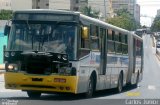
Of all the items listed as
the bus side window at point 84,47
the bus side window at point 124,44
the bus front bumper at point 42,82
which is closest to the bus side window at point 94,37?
the bus side window at point 84,47

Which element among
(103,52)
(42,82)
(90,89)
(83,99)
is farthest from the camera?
(103,52)

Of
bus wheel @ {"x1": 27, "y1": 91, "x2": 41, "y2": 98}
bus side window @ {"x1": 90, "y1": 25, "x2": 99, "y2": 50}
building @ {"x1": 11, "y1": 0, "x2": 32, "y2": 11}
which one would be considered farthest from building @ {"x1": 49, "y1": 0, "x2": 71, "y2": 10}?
bus wheel @ {"x1": 27, "y1": 91, "x2": 41, "y2": 98}

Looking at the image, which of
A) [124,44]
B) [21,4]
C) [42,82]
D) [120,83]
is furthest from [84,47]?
[21,4]

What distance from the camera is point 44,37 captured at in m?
18.5

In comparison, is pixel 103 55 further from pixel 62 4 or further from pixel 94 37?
pixel 62 4

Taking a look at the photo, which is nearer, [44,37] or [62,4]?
[44,37]

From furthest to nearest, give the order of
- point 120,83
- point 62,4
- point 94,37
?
1. point 62,4
2. point 120,83
3. point 94,37

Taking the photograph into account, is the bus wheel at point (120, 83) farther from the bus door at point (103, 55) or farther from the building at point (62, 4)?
the building at point (62, 4)

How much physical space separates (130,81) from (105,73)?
25.6 ft

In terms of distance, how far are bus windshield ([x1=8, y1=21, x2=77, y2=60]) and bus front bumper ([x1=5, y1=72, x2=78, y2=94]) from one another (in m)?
0.81

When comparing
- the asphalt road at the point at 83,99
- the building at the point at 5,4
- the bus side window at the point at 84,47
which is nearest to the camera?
the asphalt road at the point at 83,99

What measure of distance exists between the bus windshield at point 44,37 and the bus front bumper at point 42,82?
805mm

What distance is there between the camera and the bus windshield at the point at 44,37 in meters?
18.3

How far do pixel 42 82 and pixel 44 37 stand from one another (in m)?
1.47
